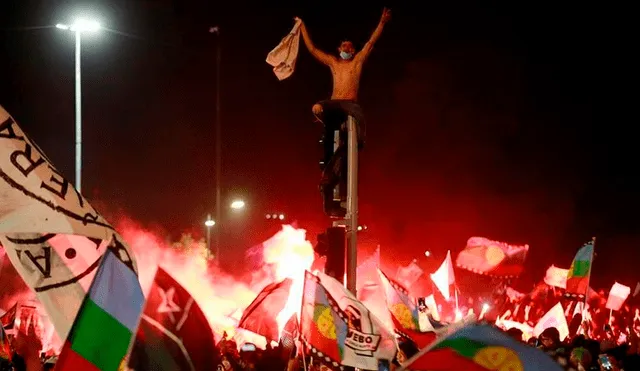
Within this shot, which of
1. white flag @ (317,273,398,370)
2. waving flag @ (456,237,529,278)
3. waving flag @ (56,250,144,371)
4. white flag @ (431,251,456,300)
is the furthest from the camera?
waving flag @ (456,237,529,278)

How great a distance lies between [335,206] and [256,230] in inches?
1347

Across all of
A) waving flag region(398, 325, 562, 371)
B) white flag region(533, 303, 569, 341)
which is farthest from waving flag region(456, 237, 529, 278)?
waving flag region(398, 325, 562, 371)

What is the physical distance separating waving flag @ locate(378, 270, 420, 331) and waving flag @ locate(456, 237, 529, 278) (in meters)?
17.3

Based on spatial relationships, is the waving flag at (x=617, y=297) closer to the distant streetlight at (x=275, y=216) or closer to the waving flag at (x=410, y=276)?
the waving flag at (x=410, y=276)

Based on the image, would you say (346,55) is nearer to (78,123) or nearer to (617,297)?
(617,297)

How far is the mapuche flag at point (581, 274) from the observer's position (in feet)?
46.0

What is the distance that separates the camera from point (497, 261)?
26.4m

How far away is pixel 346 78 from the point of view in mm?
9234

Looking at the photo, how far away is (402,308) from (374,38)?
3.25 m

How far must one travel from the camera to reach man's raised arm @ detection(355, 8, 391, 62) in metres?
9.36

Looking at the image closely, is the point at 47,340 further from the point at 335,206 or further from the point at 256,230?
the point at 256,230

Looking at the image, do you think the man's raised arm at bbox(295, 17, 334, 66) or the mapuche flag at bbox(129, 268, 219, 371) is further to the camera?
the man's raised arm at bbox(295, 17, 334, 66)

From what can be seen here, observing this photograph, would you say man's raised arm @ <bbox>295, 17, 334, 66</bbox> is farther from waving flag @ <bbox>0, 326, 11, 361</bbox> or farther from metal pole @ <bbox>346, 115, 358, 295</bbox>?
waving flag @ <bbox>0, 326, 11, 361</bbox>

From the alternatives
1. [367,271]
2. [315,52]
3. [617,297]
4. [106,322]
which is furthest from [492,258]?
[106,322]
